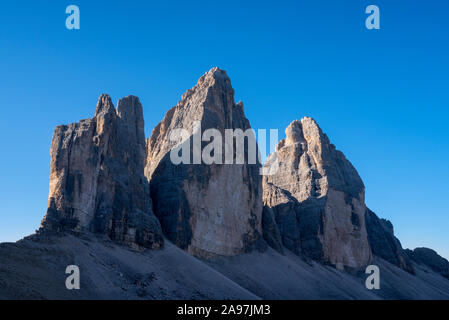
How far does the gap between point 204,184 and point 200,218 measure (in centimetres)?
365

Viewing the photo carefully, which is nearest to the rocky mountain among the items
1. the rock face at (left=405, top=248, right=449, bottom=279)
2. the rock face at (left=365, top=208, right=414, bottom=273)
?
the rock face at (left=365, top=208, right=414, bottom=273)

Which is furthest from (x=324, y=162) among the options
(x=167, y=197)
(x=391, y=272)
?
(x=167, y=197)

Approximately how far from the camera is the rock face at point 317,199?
70.2m

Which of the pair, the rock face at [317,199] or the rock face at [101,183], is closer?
the rock face at [101,183]

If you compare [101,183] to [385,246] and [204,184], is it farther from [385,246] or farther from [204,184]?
[385,246]

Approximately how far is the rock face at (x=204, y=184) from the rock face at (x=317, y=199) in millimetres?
10894

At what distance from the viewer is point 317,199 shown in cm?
7344

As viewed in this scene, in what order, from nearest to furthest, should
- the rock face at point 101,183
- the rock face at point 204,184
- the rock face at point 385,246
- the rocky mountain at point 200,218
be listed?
the rocky mountain at point 200,218 < the rock face at point 101,183 < the rock face at point 204,184 < the rock face at point 385,246

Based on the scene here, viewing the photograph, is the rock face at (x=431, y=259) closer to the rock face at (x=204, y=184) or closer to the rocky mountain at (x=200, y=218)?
the rocky mountain at (x=200, y=218)

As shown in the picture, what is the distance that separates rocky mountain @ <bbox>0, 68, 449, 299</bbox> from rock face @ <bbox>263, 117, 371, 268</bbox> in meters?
0.20

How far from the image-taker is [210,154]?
5456cm

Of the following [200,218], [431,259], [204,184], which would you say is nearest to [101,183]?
[200,218]

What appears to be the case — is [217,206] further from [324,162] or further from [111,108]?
[324,162]

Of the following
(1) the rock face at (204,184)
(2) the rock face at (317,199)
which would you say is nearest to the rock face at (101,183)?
(1) the rock face at (204,184)
